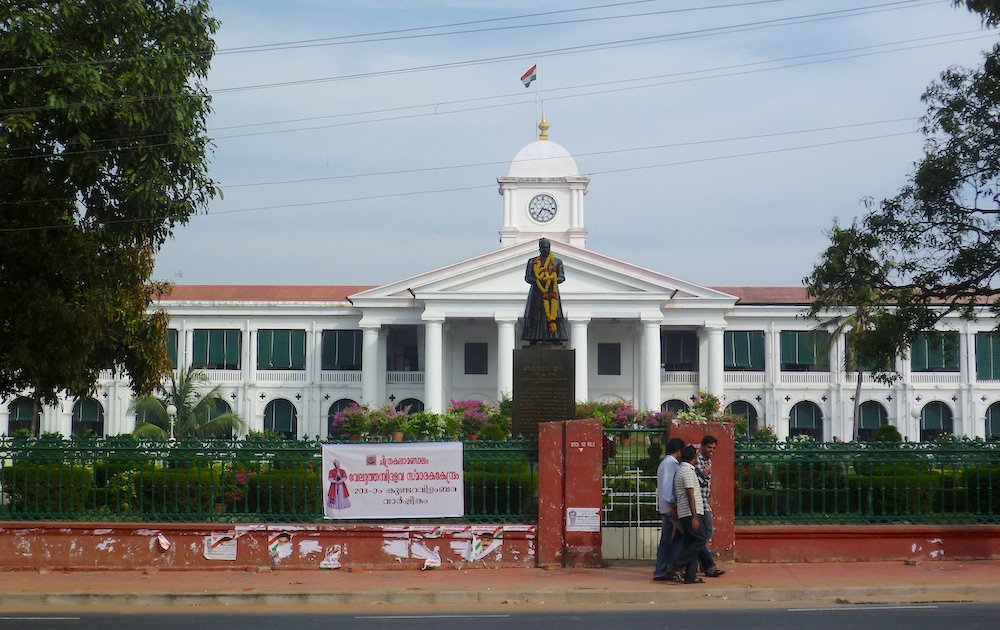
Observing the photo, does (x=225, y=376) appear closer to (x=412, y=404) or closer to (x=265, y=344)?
(x=265, y=344)

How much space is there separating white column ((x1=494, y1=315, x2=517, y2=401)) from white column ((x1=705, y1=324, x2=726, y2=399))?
8003 millimetres

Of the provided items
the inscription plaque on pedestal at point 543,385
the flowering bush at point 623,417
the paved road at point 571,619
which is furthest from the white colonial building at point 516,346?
the paved road at point 571,619

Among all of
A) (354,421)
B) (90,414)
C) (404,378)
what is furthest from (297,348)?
(354,421)

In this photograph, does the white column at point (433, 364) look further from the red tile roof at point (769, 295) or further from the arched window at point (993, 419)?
the arched window at point (993, 419)

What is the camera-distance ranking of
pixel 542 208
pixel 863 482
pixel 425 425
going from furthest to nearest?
pixel 542 208 → pixel 425 425 → pixel 863 482

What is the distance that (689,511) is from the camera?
12.4 m

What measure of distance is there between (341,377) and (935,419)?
24.7 metres

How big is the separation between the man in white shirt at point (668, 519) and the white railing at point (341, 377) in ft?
127

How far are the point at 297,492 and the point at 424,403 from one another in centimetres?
3553

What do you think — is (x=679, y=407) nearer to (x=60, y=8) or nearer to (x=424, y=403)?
(x=424, y=403)

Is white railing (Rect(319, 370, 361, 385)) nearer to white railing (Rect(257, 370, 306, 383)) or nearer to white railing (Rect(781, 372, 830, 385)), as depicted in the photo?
white railing (Rect(257, 370, 306, 383))

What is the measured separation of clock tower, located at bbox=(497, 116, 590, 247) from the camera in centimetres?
5275

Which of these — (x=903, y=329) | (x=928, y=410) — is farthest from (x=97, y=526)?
(x=928, y=410)

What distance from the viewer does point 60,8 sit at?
1439cm
